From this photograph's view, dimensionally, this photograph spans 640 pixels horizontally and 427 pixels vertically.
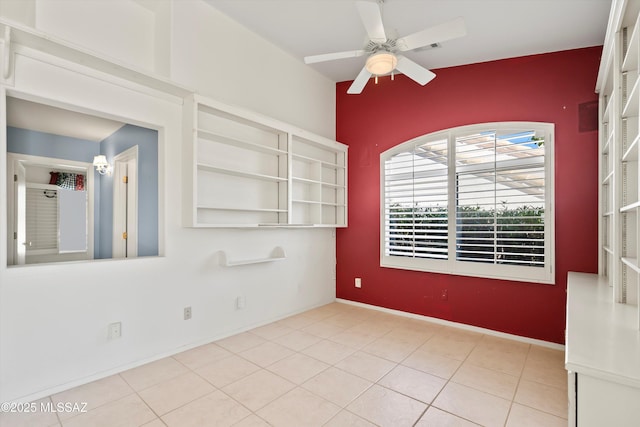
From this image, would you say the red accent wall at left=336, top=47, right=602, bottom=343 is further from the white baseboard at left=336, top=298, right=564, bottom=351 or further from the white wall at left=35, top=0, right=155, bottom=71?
the white wall at left=35, top=0, right=155, bottom=71

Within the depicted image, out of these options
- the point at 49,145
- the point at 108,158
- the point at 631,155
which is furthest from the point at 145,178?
the point at 631,155

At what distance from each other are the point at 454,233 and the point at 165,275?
3.10 meters

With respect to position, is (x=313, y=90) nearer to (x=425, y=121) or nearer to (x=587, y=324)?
(x=425, y=121)

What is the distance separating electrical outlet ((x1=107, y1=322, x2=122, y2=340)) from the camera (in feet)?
8.45

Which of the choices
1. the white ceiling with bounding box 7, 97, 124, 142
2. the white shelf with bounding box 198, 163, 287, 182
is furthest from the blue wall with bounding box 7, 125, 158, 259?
the white shelf with bounding box 198, 163, 287, 182

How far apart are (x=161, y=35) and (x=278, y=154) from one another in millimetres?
1634

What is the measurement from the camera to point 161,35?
118 inches

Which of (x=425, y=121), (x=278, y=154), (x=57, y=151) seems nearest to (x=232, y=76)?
(x=278, y=154)

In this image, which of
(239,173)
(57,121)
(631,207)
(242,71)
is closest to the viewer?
(631,207)

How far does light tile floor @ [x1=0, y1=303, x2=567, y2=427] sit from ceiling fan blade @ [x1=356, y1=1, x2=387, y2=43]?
2.54 metres

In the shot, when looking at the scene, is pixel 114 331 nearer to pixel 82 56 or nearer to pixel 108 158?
pixel 82 56

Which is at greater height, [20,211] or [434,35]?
[434,35]

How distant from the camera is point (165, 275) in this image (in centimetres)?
293

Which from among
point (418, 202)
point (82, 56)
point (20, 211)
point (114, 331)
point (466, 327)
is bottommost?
point (466, 327)
